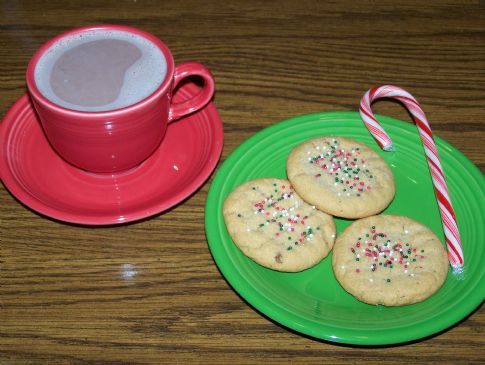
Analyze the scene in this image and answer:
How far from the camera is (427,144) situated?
3.50ft

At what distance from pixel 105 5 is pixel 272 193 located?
697 mm

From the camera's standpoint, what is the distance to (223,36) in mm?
1351

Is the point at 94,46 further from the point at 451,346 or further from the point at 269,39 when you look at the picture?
the point at 451,346

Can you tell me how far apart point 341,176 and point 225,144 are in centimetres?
Answer: 25

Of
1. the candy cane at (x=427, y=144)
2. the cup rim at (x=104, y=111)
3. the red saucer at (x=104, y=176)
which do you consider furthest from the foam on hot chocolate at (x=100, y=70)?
the candy cane at (x=427, y=144)

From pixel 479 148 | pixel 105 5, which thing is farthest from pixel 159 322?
pixel 105 5

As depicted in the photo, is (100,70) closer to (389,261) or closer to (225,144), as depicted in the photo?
(225,144)

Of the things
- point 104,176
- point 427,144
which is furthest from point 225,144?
point 427,144

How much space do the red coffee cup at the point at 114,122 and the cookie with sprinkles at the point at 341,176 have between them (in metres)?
0.21

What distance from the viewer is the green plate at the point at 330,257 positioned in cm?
86

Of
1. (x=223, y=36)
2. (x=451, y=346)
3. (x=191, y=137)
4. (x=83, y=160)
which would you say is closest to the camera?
(x=451, y=346)

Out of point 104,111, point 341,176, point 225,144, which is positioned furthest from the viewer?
point 225,144

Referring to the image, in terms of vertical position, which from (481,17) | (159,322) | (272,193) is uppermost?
(481,17)

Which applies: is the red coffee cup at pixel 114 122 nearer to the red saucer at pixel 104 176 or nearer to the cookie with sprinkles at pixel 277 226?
the red saucer at pixel 104 176
